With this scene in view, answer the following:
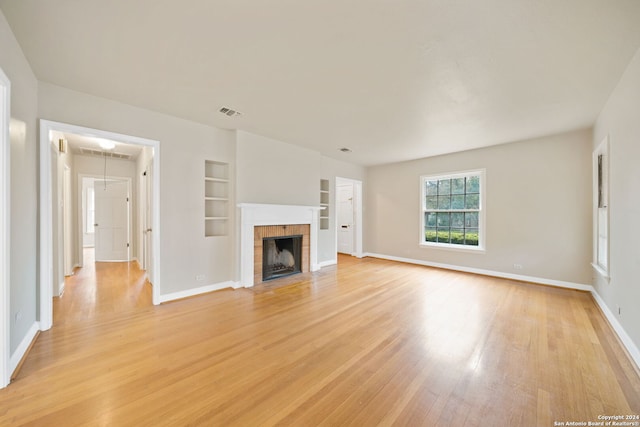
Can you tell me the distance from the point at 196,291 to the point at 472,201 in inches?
221

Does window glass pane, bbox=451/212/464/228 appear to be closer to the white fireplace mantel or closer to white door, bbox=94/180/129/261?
the white fireplace mantel

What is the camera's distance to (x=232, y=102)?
3.11 m

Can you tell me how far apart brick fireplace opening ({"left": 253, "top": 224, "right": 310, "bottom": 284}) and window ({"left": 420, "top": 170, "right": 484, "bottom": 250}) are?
2992 mm

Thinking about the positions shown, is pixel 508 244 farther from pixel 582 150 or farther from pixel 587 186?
pixel 582 150

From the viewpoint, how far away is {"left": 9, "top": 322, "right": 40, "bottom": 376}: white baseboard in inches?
75.7

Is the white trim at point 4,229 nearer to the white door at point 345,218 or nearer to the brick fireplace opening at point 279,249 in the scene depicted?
the brick fireplace opening at point 279,249

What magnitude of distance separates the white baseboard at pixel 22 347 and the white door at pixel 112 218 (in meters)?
4.51

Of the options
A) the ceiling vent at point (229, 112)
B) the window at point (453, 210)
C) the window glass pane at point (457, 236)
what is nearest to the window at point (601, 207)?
the window at point (453, 210)

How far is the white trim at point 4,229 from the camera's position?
1.73 metres

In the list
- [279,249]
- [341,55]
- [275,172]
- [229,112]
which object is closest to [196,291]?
[279,249]

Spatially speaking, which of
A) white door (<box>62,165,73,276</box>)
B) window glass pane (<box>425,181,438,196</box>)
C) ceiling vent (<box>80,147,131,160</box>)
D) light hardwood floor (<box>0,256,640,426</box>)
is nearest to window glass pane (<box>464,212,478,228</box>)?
window glass pane (<box>425,181,438,196</box>)

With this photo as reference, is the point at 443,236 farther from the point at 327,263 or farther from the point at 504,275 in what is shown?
the point at 327,263

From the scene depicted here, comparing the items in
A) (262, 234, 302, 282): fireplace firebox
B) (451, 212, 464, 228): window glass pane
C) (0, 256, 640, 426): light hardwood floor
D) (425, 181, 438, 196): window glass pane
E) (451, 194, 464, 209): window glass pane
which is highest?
(425, 181, 438, 196): window glass pane

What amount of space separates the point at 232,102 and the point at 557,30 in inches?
124
